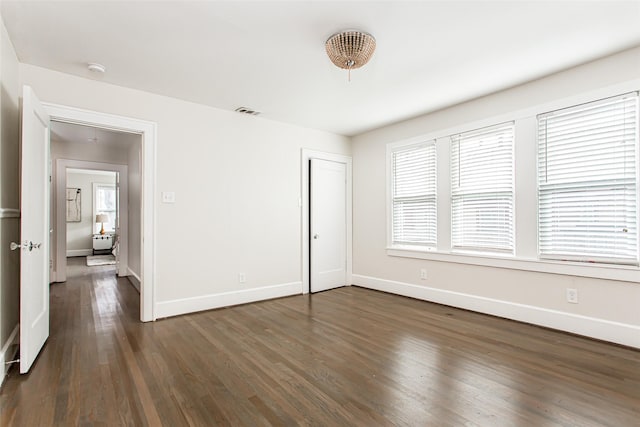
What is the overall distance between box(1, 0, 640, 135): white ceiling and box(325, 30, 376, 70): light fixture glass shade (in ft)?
0.19

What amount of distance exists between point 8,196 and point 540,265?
15.9ft

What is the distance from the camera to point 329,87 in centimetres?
347

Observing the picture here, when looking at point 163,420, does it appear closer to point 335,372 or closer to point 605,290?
point 335,372

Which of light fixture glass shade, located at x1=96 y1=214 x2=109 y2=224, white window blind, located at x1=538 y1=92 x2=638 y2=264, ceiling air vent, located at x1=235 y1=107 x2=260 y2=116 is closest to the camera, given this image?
white window blind, located at x1=538 y1=92 x2=638 y2=264

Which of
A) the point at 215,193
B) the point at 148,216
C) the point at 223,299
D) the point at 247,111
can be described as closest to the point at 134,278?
the point at 223,299

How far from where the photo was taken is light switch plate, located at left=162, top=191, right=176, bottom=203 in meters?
3.71

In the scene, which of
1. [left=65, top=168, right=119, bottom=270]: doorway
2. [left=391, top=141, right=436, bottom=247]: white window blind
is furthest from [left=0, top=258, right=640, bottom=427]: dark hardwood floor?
[left=65, top=168, right=119, bottom=270]: doorway

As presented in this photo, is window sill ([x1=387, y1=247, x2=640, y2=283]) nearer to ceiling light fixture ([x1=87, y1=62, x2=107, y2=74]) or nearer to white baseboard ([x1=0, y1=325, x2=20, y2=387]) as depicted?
ceiling light fixture ([x1=87, y1=62, x2=107, y2=74])

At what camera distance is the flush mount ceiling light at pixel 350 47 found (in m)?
2.42

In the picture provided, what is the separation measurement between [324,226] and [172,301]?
2.44m

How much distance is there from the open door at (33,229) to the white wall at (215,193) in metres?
0.68

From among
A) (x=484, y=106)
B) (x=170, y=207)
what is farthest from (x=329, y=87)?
(x=170, y=207)

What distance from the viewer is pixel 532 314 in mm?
3375

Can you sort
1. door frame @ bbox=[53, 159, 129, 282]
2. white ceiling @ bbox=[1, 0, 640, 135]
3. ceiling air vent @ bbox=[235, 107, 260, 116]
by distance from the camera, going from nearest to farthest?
white ceiling @ bbox=[1, 0, 640, 135]
ceiling air vent @ bbox=[235, 107, 260, 116]
door frame @ bbox=[53, 159, 129, 282]
